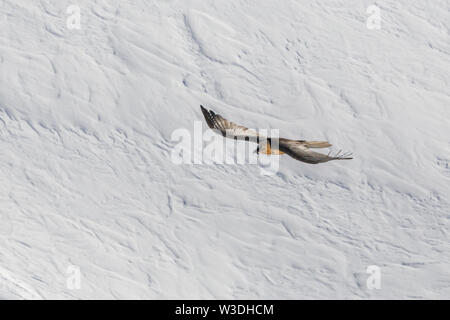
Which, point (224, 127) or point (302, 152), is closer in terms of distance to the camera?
point (302, 152)

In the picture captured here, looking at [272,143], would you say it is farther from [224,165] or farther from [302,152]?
[224,165]

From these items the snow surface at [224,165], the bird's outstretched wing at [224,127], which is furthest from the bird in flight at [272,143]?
the snow surface at [224,165]

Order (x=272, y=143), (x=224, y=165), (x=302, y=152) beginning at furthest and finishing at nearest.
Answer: (x=224, y=165) → (x=272, y=143) → (x=302, y=152)

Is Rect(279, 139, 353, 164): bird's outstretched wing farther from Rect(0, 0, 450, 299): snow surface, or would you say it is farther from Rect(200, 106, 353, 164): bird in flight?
Rect(0, 0, 450, 299): snow surface

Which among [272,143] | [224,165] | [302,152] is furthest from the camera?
→ [224,165]

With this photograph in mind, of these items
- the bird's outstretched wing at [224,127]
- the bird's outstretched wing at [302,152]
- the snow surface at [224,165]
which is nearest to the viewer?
the bird's outstretched wing at [302,152]

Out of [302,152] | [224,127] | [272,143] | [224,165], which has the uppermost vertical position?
[224,165]

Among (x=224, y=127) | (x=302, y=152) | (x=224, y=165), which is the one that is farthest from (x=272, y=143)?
(x=224, y=165)

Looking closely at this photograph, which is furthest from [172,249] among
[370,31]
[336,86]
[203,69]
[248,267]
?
[370,31]

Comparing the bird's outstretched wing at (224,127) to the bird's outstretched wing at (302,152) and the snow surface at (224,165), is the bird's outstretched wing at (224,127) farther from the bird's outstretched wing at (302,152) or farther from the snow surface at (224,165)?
the snow surface at (224,165)
